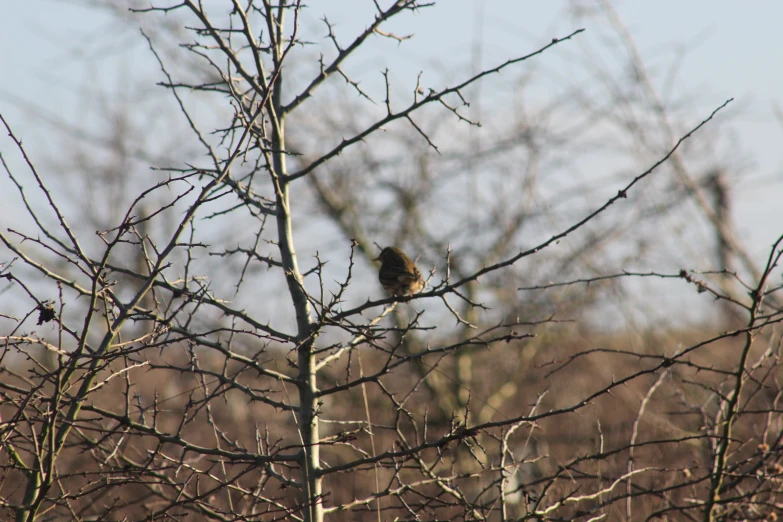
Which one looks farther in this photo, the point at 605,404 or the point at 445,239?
the point at 605,404

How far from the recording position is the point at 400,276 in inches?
234

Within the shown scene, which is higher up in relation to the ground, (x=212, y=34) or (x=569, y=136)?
(x=569, y=136)

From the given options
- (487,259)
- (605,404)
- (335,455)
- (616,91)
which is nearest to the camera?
(616,91)

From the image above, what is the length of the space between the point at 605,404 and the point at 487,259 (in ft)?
19.1

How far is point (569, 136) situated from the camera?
10500 millimetres

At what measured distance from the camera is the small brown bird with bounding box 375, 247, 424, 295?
5.95m

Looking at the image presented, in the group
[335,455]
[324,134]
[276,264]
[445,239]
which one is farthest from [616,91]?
[335,455]

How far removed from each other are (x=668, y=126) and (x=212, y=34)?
4576 mm

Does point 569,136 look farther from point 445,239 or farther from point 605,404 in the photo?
point 605,404

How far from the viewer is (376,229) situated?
10.7m

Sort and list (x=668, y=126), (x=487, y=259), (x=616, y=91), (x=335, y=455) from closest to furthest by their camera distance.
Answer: (x=668, y=126) → (x=616, y=91) → (x=487, y=259) → (x=335, y=455)

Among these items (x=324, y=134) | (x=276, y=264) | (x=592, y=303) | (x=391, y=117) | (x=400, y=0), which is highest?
(x=324, y=134)

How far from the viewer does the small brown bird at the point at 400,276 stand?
595 cm

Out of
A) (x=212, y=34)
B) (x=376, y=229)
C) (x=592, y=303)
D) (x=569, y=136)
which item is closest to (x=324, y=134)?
(x=376, y=229)
